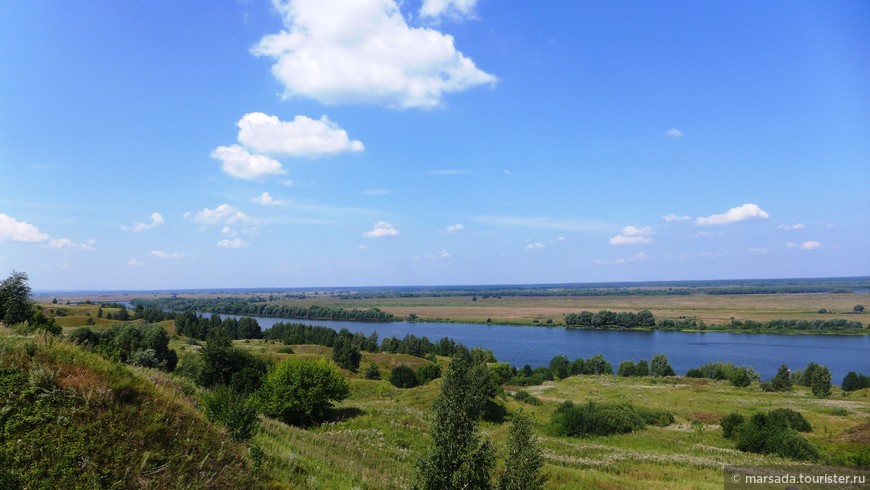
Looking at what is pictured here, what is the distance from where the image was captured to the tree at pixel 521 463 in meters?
16.3

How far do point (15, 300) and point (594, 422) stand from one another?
43132mm

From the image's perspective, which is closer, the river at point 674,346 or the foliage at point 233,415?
the foliage at point 233,415

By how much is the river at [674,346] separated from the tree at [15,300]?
80012 mm

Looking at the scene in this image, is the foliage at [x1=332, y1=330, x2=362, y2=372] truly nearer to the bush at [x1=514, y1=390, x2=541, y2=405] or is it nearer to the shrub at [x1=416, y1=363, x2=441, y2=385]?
the shrub at [x1=416, y1=363, x2=441, y2=385]

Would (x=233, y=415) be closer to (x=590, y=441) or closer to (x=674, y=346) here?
(x=590, y=441)

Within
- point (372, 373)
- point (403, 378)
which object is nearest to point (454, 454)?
point (403, 378)

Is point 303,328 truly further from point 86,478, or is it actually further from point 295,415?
point 86,478

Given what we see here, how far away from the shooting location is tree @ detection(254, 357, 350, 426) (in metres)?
32.4

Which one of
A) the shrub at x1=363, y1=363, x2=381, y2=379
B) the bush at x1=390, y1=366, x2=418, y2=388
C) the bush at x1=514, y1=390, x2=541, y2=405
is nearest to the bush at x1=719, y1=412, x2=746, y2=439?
the bush at x1=514, y1=390, x2=541, y2=405

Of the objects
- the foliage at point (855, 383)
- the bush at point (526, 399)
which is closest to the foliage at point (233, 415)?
the bush at point (526, 399)

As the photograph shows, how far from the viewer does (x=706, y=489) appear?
20.1 meters

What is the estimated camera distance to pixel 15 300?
27906 millimetres

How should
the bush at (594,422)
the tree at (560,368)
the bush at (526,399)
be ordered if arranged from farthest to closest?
the tree at (560,368), the bush at (526,399), the bush at (594,422)

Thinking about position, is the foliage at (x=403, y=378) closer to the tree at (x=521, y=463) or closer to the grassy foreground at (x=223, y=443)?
the grassy foreground at (x=223, y=443)
